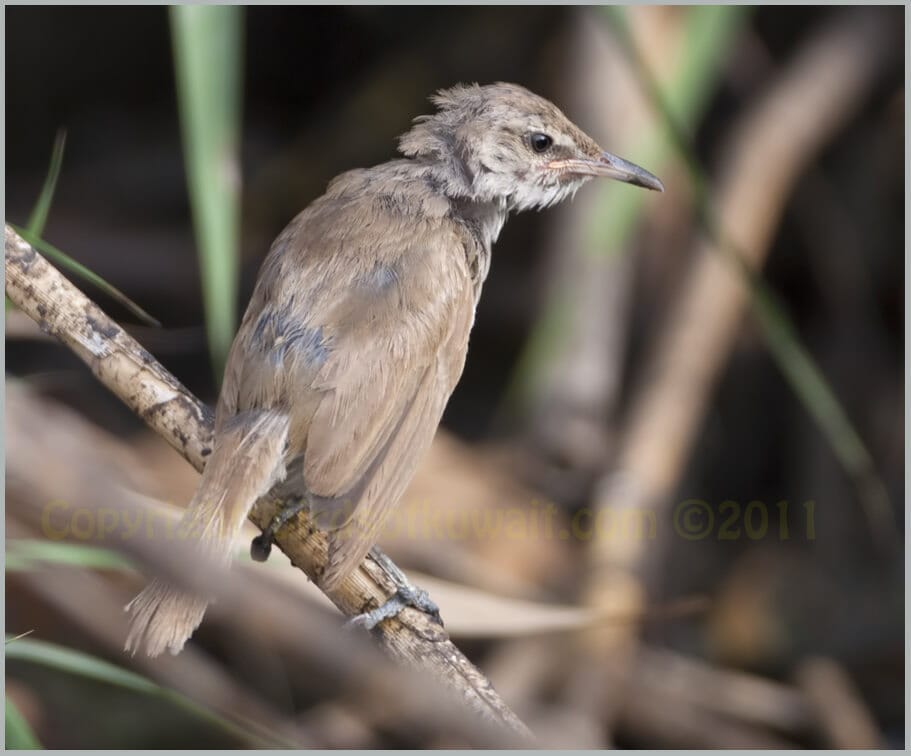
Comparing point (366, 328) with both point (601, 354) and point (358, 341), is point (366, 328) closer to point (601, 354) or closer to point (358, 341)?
point (358, 341)

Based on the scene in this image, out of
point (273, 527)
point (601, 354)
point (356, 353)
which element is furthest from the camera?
point (601, 354)

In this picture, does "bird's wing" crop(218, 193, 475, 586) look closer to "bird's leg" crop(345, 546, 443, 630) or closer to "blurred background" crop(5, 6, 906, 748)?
"bird's leg" crop(345, 546, 443, 630)

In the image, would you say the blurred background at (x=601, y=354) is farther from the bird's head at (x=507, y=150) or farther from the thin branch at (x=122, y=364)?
the thin branch at (x=122, y=364)

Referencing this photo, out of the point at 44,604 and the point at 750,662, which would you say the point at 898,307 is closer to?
the point at 750,662

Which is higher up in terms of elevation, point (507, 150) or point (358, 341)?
point (507, 150)

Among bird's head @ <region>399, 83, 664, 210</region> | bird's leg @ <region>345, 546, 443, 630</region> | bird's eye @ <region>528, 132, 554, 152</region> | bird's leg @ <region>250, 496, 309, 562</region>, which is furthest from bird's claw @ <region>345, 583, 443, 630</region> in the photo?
bird's eye @ <region>528, 132, 554, 152</region>

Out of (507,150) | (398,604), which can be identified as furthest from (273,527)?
(507,150)
